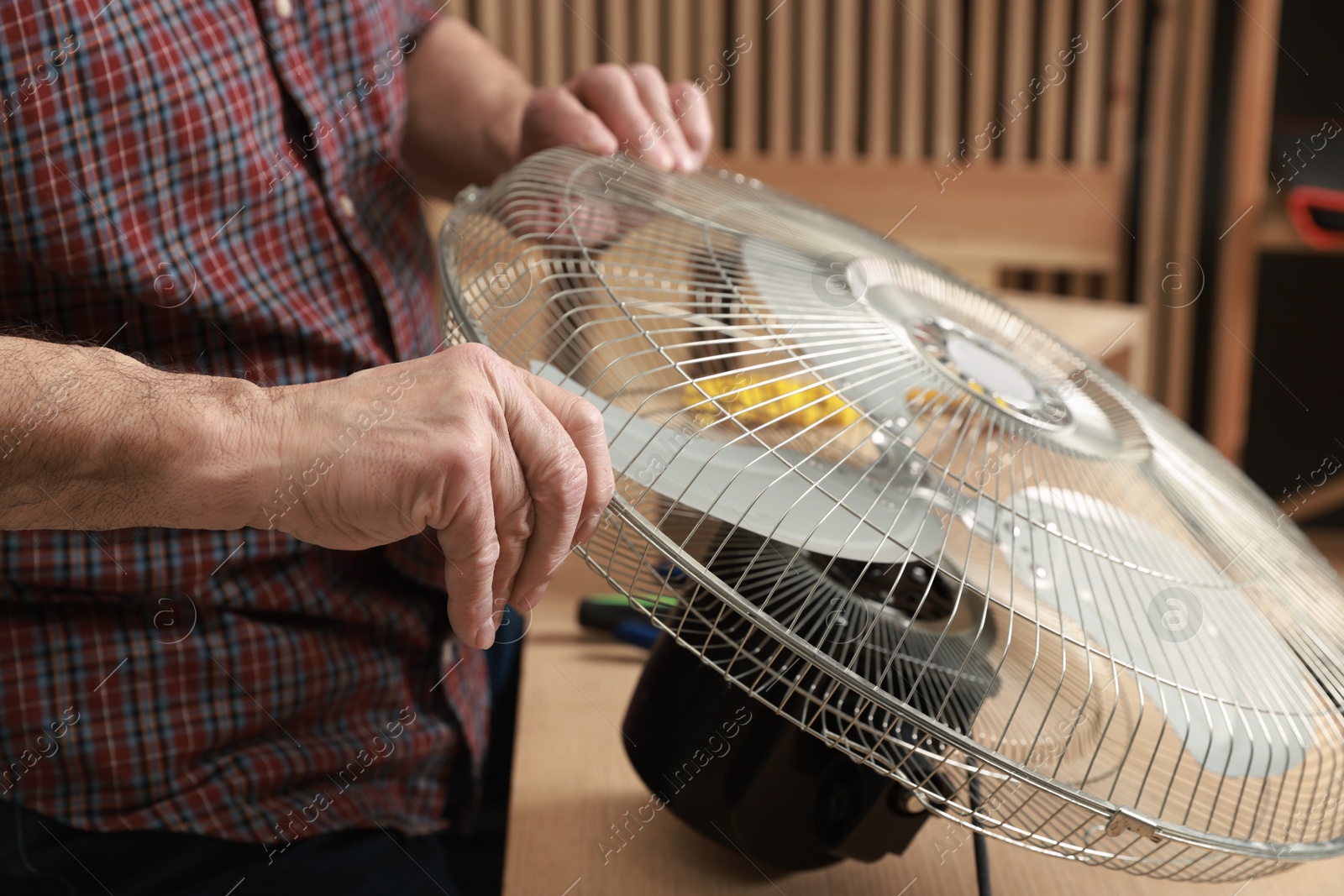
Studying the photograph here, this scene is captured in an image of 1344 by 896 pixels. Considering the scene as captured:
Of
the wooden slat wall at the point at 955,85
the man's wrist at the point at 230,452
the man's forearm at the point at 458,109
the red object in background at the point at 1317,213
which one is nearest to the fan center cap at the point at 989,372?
the man's wrist at the point at 230,452

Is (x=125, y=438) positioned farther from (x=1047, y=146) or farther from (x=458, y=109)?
(x=1047, y=146)

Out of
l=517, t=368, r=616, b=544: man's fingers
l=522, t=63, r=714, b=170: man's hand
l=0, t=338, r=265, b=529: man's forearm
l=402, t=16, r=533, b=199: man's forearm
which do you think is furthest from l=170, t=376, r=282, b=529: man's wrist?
l=402, t=16, r=533, b=199: man's forearm

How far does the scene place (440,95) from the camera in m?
0.92

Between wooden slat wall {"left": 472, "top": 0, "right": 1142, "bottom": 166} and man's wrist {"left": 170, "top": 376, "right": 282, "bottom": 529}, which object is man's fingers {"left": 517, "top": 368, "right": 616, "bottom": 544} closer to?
man's wrist {"left": 170, "top": 376, "right": 282, "bottom": 529}

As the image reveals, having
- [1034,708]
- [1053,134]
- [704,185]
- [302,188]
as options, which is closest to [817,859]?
[1034,708]

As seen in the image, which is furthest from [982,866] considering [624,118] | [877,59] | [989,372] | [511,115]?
[877,59]

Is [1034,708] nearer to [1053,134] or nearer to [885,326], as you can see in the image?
[885,326]

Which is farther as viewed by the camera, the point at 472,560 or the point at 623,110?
the point at 623,110

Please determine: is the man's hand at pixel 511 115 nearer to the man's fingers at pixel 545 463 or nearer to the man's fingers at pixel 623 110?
the man's fingers at pixel 623 110

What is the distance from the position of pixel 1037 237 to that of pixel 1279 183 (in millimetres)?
399

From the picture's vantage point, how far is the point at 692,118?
0.76 metres

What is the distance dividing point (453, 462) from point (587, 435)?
5 cm

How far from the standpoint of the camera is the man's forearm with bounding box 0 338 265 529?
16.9 inches

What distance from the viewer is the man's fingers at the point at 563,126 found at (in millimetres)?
715
